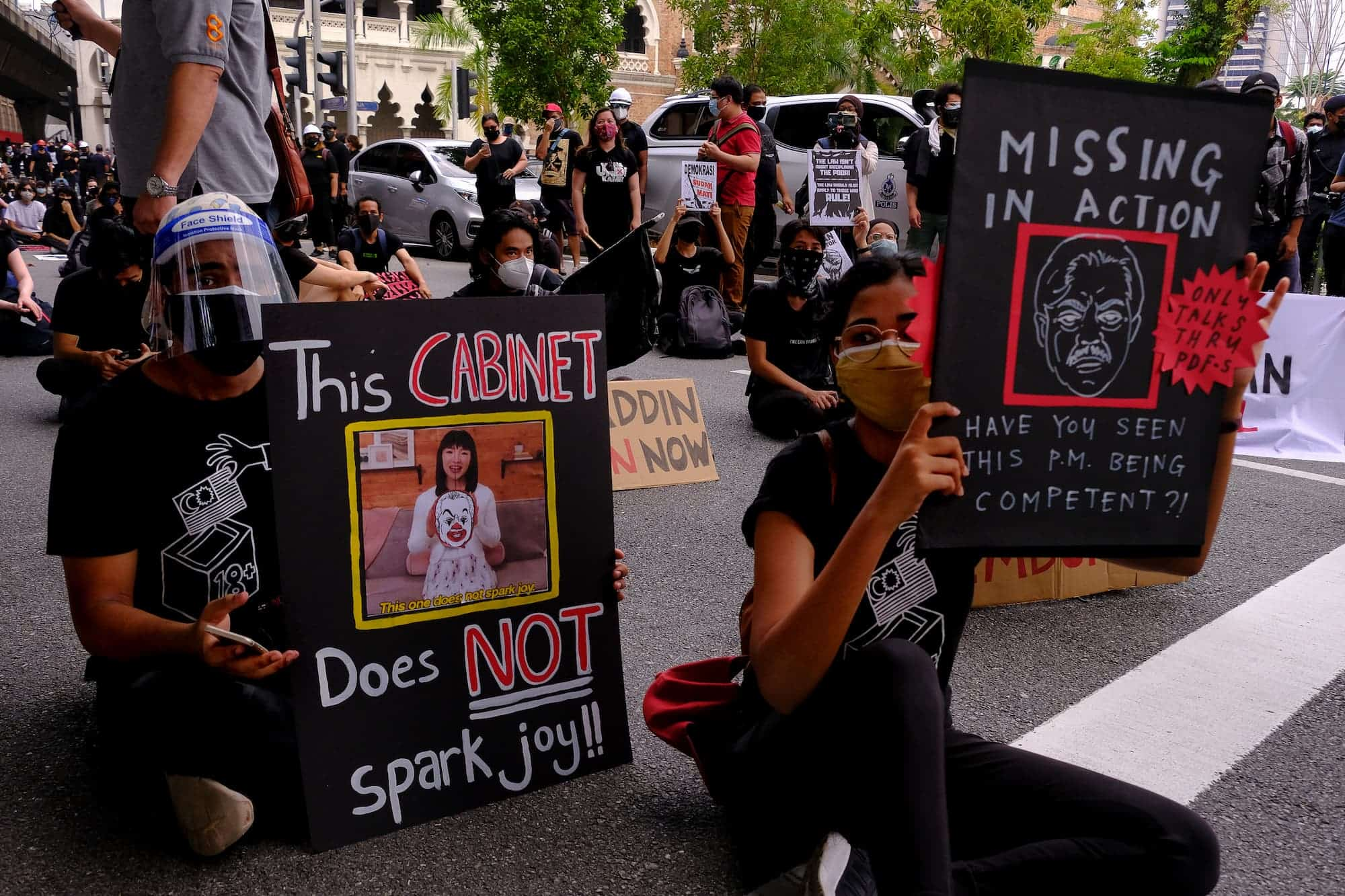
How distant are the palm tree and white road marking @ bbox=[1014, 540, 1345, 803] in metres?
28.6

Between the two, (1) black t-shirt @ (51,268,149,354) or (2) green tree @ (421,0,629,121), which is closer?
(1) black t-shirt @ (51,268,149,354)

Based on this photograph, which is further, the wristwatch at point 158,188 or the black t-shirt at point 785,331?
the black t-shirt at point 785,331

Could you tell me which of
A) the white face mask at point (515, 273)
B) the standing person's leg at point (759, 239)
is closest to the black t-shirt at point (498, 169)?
the standing person's leg at point (759, 239)

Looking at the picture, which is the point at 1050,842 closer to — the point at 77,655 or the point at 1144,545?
the point at 1144,545

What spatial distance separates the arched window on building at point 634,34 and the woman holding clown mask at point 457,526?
150ft

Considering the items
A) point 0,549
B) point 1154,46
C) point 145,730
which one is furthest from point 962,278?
point 1154,46

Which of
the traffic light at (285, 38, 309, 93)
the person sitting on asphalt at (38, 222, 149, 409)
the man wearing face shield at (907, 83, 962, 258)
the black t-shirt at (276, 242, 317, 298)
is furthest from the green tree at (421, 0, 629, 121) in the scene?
the black t-shirt at (276, 242, 317, 298)

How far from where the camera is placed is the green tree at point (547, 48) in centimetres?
2462

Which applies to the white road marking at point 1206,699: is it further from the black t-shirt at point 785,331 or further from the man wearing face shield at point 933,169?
the man wearing face shield at point 933,169

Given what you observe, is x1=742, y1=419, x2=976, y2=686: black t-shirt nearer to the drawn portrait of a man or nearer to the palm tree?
the drawn portrait of a man

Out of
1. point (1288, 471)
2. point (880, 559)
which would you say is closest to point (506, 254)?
point (880, 559)

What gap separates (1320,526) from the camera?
16.9 feet

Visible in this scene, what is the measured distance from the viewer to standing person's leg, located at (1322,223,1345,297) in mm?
8461

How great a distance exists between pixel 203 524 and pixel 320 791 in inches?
23.1
